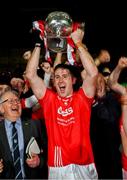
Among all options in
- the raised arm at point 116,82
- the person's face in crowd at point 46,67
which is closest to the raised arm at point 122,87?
the raised arm at point 116,82

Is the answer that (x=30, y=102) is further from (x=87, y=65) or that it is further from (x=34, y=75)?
(x=87, y=65)

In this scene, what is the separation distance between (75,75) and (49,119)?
1.69ft

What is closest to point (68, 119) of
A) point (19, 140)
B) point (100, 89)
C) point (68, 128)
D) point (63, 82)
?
point (68, 128)

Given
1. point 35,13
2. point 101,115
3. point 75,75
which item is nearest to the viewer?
point 75,75

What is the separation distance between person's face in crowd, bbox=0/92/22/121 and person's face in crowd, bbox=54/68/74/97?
0.39 meters

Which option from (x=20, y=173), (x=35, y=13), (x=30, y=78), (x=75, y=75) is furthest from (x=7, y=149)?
(x=35, y=13)

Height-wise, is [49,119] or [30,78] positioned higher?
[30,78]

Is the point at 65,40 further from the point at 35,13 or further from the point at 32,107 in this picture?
the point at 35,13

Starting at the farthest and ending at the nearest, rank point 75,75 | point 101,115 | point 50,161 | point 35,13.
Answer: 1. point 35,13
2. point 101,115
3. point 75,75
4. point 50,161

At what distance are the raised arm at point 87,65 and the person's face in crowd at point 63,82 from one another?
14 centimetres

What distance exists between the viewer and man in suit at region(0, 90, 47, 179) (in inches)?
154

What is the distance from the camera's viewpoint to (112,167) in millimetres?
4758

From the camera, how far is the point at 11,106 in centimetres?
407

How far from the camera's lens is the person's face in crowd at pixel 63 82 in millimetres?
4013
